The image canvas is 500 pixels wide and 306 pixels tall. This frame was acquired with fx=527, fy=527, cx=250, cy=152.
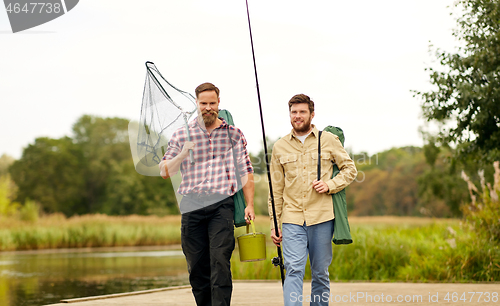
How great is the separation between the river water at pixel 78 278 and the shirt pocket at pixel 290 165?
436 centimetres

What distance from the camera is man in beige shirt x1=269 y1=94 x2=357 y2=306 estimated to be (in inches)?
169

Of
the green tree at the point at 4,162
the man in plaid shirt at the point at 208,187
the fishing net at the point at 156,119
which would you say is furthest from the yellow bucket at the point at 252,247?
the green tree at the point at 4,162

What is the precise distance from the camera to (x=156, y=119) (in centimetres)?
482

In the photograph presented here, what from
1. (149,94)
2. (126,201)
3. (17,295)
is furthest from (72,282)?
(126,201)

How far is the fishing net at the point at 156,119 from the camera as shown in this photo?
473 cm

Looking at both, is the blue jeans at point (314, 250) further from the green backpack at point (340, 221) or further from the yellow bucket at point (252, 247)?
the yellow bucket at point (252, 247)

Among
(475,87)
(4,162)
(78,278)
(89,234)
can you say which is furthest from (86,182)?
(475,87)

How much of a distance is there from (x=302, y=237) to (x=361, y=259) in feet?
16.7

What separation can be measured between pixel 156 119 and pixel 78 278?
697 cm

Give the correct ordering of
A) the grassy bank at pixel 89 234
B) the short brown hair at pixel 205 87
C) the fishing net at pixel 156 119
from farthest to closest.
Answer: the grassy bank at pixel 89 234, the fishing net at pixel 156 119, the short brown hair at pixel 205 87

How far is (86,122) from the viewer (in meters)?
61.7

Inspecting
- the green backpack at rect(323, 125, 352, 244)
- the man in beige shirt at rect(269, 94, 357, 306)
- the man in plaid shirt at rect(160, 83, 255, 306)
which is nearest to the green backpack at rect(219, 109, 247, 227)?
the man in plaid shirt at rect(160, 83, 255, 306)

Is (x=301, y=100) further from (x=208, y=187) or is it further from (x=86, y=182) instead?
(x=86, y=182)

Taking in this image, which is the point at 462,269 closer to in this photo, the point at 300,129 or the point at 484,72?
the point at 484,72
